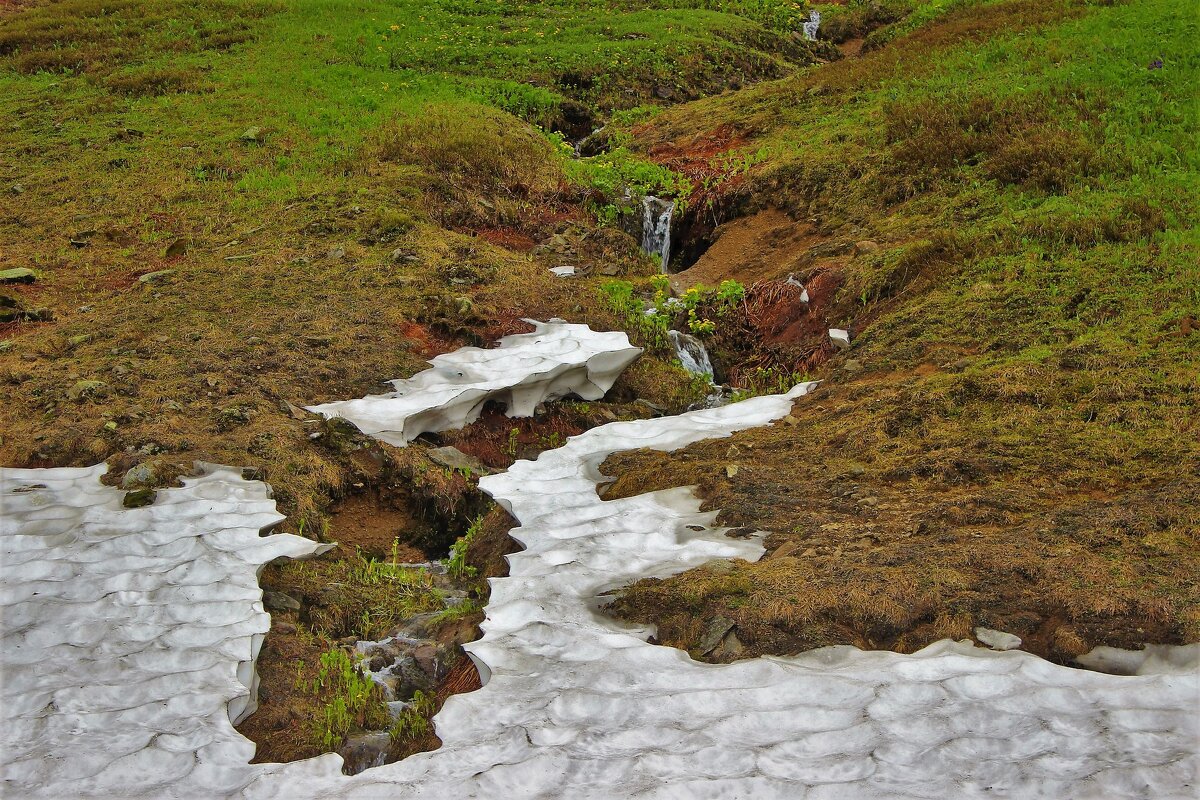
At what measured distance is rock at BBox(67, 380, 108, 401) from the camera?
9039 millimetres

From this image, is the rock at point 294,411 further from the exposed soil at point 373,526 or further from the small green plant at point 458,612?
the small green plant at point 458,612

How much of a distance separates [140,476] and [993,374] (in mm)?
7183

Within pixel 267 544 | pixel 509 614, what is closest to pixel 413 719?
pixel 509 614

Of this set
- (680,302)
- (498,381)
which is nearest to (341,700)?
(498,381)

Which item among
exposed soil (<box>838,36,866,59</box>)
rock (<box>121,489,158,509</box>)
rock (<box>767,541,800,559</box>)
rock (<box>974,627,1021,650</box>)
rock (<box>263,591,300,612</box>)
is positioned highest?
exposed soil (<box>838,36,866,59</box>)

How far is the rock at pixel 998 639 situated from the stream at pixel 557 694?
0.08 metres

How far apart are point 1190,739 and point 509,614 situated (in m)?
3.60

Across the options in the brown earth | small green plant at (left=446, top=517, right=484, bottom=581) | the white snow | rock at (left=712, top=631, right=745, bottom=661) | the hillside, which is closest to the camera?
the brown earth

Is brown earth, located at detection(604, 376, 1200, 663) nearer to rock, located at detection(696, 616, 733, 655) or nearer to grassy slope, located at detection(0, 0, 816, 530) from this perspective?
rock, located at detection(696, 616, 733, 655)

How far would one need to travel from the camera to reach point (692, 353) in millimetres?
12570

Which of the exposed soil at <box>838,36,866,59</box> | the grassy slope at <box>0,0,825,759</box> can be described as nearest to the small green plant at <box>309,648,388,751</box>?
the grassy slope at <box>0,0,825,759</box>

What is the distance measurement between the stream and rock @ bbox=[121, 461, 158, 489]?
183 mm

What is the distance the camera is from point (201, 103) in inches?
792

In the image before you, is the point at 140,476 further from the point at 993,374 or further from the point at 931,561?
the point at 993,374
